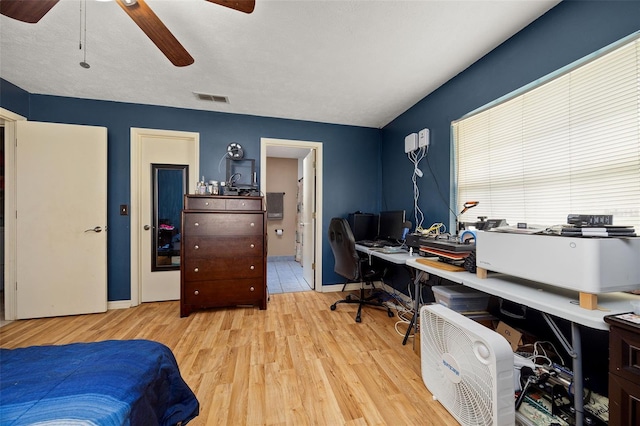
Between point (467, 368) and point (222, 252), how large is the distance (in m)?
2.39

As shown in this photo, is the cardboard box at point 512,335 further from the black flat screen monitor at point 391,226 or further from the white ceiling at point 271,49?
the white ceiling at point 271,49

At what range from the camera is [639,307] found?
873 mm

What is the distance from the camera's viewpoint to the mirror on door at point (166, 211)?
9.90 ft

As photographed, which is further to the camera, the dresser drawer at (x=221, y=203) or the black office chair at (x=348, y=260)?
the dresser drawer at (x=221, y=203)

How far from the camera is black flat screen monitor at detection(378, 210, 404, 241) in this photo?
2.68 metres

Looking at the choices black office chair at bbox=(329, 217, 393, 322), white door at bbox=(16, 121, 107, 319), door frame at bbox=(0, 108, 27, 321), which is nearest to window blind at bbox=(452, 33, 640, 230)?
black office chair at bbox=(329, 217, 393, 322)

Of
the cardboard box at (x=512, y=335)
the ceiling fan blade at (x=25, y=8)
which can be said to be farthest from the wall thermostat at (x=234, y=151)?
the cardboard box at (x=512, y=335)

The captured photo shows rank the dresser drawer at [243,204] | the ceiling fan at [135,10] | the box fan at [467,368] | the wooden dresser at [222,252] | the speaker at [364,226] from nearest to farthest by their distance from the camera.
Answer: the box fan at [467,368] → the ceiling fan at [135,10] → the wooden dresser at [222,252] → the dresser drawer at [243,204] → the speaker at [364,226]

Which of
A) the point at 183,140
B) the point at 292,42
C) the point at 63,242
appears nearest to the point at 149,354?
the point at 292,42

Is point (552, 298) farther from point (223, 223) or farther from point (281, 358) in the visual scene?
point (223, 223)

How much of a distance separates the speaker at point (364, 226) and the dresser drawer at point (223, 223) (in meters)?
1.30

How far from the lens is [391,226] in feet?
9.33

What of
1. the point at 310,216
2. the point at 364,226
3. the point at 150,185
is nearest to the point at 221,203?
the point at 150,185

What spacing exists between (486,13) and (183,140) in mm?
3296
